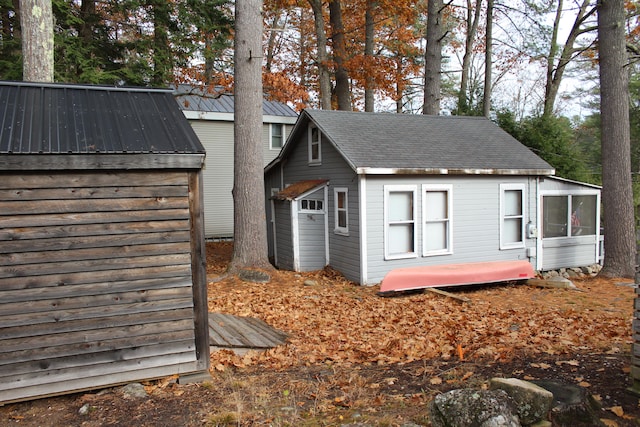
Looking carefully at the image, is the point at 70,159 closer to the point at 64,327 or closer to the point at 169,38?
the point at 64,327

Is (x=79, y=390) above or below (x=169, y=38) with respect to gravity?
below

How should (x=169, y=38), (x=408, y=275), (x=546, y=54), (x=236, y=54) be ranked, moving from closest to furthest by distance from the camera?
(x=408, y=275), (x=236, y=54), (x=169, y=38), (x=546, y=54)

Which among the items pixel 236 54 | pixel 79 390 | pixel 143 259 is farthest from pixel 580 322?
pixel 236 54

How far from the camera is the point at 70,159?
5156 millimetres

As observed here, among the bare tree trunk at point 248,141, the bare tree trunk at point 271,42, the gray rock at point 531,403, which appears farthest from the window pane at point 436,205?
the bare tree trunk at point 271,42

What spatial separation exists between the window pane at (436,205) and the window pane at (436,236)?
215mm

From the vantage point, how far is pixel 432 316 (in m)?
9.23

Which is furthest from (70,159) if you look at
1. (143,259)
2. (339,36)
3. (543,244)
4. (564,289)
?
(339,36)

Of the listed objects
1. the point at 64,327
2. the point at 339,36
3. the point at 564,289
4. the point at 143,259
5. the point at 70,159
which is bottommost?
the point at 564,289

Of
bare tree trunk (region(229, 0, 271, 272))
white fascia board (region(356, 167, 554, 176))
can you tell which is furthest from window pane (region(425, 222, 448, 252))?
bare tree trunk (region(229, 0, 271, 272))

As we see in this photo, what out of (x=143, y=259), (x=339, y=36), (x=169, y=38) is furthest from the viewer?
(x=339, y=36)

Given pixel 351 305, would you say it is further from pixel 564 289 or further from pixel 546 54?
pixel 546 54

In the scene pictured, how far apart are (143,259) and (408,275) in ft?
23.8

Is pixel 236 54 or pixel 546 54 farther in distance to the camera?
pixel 546 54
